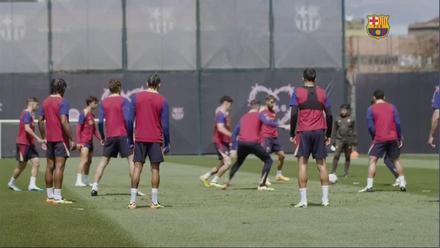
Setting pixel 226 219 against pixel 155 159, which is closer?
pixel 226 219

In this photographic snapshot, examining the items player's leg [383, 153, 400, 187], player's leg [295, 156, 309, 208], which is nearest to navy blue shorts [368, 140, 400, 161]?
player's leg [383, 153, 400, 187]

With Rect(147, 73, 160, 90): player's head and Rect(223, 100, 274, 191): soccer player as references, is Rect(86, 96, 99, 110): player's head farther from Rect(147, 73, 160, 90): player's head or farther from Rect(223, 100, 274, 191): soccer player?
Rect(147, 73, 160, 90): player's head

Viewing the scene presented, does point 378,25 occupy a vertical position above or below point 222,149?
above

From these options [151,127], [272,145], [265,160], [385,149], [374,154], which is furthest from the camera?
[272,145]

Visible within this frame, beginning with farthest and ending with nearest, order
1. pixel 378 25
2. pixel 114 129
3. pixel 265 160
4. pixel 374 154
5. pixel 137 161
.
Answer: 1. pixel 265 160
2. pixel 374 154
3. pixel 114 129
4. pixel 137 161
5. pixel 378 25

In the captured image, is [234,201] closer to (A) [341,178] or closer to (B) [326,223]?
(B) [326,223]

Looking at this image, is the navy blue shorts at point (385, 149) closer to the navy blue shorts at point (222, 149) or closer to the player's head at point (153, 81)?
the navy blue shorts at point (222, 149)

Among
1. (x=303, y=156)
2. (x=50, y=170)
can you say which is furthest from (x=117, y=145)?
(x=303, y=156)

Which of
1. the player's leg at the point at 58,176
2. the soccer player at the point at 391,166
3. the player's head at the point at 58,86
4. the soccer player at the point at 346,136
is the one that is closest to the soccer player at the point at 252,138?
the soccer player at the point at 391,166

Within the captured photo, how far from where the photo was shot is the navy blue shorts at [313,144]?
50.1 ft

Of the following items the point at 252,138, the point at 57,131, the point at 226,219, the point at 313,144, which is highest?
the point at 57,131

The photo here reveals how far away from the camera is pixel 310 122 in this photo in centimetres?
1525

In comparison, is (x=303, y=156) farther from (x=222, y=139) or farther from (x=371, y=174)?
(x=222, y=139)

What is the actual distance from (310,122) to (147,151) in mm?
2442
